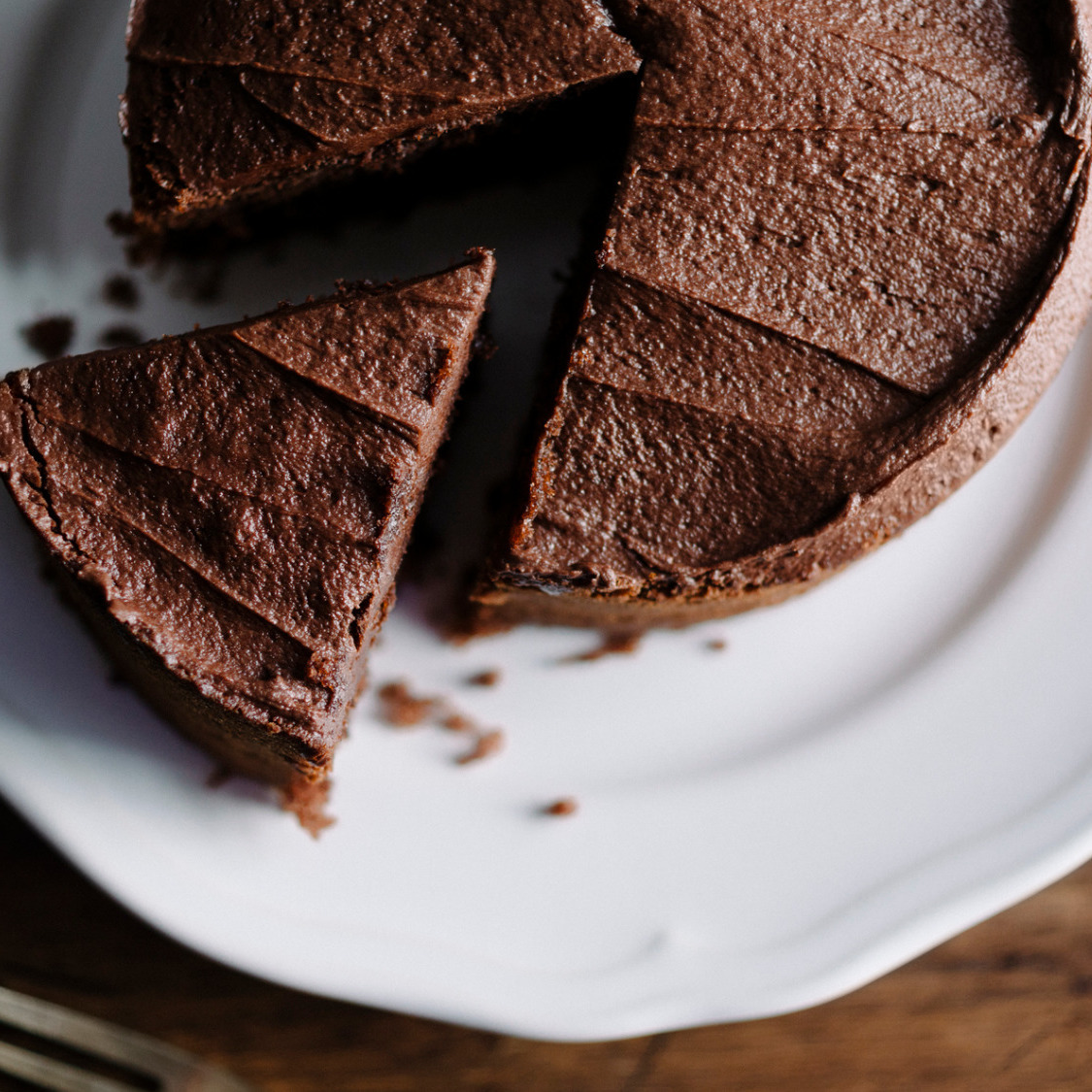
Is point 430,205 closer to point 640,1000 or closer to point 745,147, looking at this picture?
point 745,147

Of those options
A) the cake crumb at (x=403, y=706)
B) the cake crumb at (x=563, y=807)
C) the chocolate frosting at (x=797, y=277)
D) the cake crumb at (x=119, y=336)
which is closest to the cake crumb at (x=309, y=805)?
the cake crumb at (x=403, y=706)

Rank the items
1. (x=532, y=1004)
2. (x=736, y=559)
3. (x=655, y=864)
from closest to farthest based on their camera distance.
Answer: (x=736, y=559), (x=532, y=1004), (x=655, y=864)

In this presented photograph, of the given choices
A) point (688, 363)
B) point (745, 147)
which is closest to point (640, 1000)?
point (688, 363)

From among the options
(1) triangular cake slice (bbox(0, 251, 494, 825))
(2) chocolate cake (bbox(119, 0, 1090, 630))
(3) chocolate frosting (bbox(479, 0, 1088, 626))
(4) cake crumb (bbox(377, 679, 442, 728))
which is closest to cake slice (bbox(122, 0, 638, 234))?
(2) chocolate cake (bbox(119, 0, 1090, 630))

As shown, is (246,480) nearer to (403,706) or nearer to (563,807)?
(403,706)

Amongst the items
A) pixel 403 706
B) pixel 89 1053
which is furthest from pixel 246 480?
pixel 89 1053

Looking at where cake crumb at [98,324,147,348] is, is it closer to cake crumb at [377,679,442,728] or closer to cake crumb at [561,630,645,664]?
cake crumb at [377,679,442,728]

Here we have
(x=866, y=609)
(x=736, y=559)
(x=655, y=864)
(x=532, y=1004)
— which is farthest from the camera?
(x=866, y=609)
